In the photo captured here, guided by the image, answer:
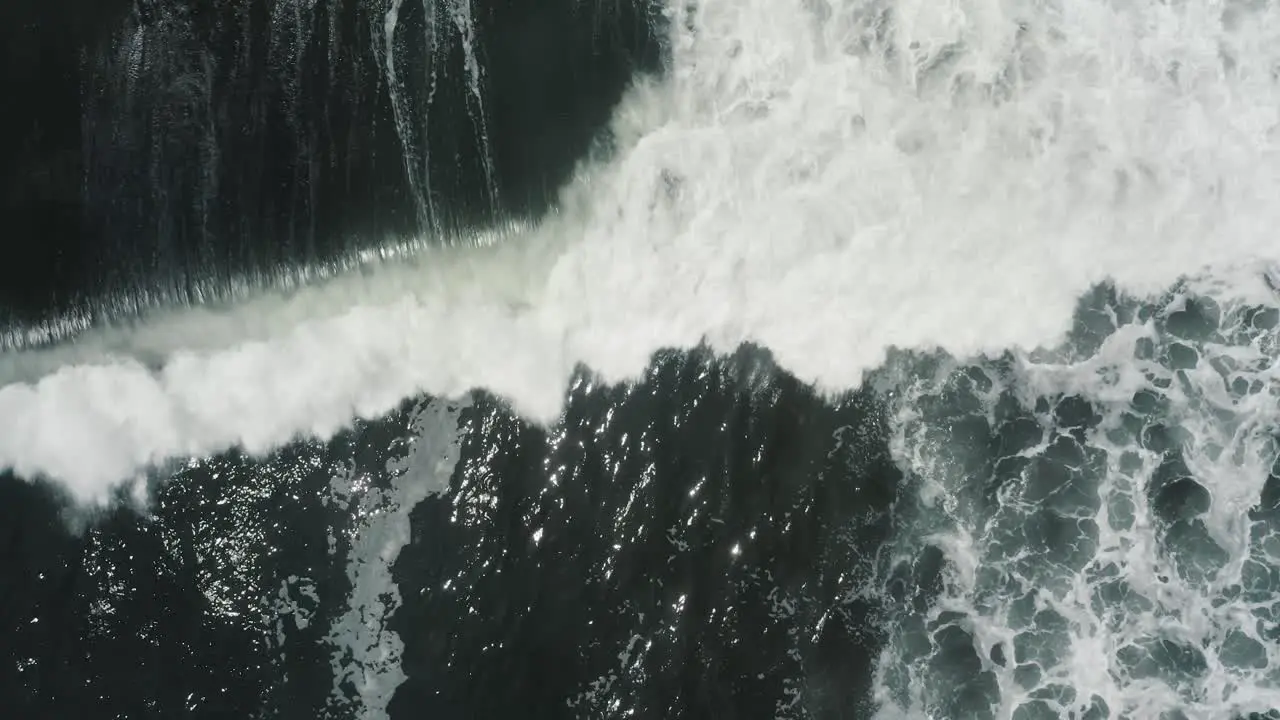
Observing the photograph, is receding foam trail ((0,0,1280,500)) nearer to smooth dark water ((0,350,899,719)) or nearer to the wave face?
the wave face

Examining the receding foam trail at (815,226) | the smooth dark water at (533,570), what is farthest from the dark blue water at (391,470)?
the receding foam trail at (815,226)

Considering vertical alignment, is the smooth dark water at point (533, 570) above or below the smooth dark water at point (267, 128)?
below

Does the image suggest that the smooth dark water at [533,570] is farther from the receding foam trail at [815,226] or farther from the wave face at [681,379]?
the receding foam trail at [815,226]

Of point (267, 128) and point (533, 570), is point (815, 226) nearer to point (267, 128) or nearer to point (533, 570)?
point (533, 570)

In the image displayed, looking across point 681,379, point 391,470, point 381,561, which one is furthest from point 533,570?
point 681,379

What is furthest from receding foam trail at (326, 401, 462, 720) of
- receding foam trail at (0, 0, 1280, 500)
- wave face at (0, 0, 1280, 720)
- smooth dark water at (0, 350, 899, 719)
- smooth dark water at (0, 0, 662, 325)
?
smooth dark water at (0, 0, 662, 325)

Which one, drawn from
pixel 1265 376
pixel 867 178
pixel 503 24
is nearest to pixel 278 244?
pixel 503 24
